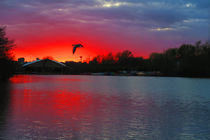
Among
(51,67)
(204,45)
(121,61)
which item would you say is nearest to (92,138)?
(204,45)

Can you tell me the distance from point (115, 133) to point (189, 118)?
12.3 ft

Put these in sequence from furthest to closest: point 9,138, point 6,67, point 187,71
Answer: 1. point 187,71
2. point 6,67
3. point 9,138

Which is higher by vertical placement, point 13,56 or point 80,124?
point 13,56

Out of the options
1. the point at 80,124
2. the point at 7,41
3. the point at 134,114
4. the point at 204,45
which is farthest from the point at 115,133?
the point at 204,45

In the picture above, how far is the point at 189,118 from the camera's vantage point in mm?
10484

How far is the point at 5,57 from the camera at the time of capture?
43719mm

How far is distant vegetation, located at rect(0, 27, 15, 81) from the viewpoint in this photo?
139 ft

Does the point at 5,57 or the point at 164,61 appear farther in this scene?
the point at 164,61

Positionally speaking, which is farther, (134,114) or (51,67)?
(51,67)

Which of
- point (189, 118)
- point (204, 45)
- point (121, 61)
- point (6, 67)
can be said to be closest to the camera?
point (189, 118)

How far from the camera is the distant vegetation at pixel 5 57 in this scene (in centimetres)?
4243

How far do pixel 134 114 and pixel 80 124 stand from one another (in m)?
2.87

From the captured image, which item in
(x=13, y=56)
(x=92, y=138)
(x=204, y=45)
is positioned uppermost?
(x=204, y=45)

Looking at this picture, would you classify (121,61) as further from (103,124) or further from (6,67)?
(103,124)
